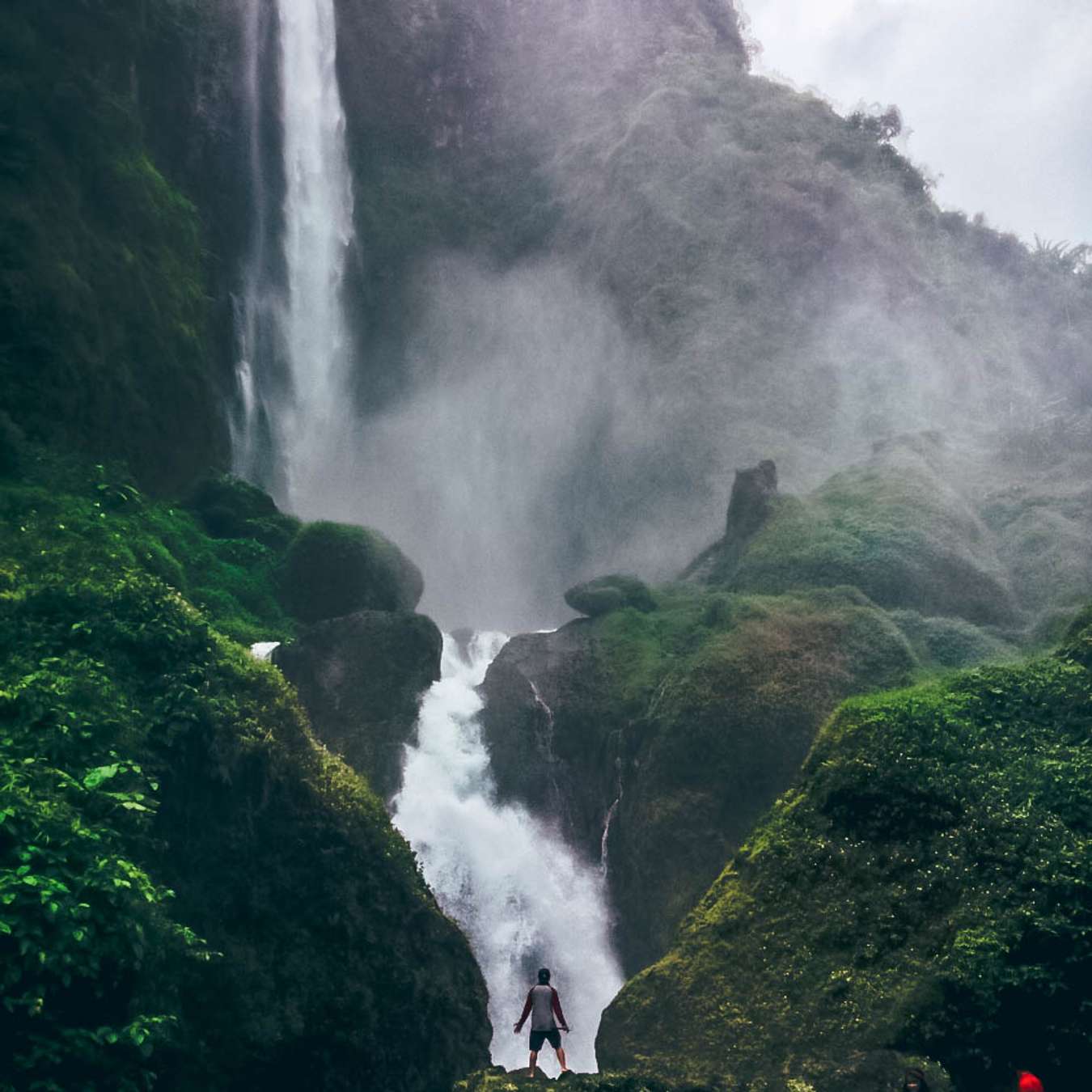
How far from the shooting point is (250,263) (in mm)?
32562

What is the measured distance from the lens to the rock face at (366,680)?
19328mm

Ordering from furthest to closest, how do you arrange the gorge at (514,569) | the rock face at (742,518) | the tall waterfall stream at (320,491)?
1. the rock face at (742,518)
2. the tall waterfall stream at (320,491)
3. the gorge at (514,569)

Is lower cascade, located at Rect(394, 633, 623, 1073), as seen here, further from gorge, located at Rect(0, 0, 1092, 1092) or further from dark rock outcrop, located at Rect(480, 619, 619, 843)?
dark rock outcrop, located at Rect(480, 619, 619, 843)

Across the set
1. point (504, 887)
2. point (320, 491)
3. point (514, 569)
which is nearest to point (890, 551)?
point (504, 887)

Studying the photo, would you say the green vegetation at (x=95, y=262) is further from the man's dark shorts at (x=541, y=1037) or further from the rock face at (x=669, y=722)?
the man's dark shorts at (x=541, y=1037)

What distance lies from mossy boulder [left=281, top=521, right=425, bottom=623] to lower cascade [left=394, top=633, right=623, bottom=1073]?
10.3 feet

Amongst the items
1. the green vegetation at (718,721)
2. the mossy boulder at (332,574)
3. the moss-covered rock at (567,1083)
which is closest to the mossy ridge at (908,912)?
the moss-covered rock at (567,1083)

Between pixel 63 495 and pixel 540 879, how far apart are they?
11.0 m

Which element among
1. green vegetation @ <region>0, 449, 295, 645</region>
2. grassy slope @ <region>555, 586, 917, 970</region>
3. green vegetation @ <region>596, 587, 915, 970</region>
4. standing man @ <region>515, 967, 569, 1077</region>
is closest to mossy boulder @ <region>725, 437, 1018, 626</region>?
grassy slope @ <region>555, 586, 917, 970</region>

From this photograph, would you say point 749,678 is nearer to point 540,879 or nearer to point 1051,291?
point 540,879

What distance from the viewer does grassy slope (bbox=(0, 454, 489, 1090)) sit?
838cm

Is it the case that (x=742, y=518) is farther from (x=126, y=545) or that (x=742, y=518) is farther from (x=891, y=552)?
(x=126, y=545)

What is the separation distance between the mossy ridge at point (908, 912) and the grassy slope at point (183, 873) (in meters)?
3.09

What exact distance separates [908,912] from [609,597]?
1330 cm
